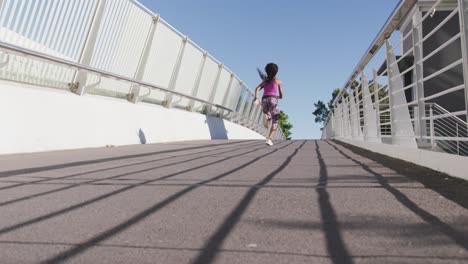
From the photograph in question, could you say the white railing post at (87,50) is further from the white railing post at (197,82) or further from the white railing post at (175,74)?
the white railing post at (197,82)

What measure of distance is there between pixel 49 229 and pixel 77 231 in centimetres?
17

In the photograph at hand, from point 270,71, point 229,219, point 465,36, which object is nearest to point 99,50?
A: point 270,71

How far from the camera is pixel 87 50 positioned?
32.7 feet

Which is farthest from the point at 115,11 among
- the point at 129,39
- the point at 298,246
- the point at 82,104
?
the point at 298,246

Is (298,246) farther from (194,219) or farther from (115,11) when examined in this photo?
(115,11)

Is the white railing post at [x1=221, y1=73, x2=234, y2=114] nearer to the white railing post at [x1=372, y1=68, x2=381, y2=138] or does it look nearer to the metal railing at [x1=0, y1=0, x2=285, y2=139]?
the metal railing at [x1=0, y1=0, x2=285, y2=139]

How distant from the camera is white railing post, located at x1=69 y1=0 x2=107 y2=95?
9.87 meters

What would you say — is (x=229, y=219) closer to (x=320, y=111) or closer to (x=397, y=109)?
(x=397, y=109)

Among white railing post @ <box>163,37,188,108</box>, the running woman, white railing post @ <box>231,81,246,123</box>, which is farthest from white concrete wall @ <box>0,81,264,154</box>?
white railing post @ <box>231,81,246,123</box>

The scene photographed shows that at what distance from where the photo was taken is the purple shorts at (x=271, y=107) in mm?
12570

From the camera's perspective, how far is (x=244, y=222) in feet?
9.22

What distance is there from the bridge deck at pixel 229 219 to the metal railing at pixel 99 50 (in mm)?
4154

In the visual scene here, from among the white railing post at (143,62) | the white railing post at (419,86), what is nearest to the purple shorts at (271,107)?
the white railing post at (143,62)

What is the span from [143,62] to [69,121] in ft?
13.9
